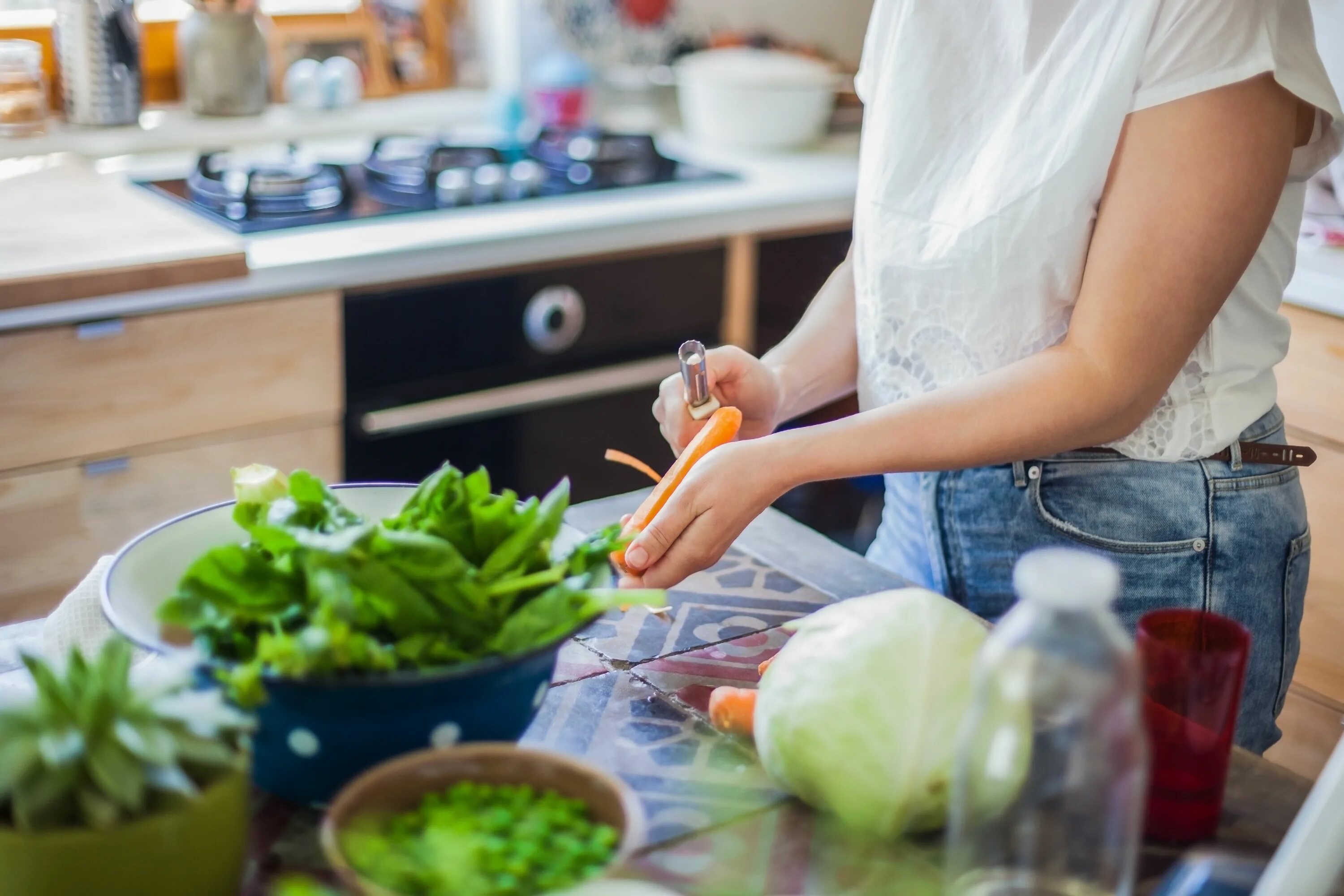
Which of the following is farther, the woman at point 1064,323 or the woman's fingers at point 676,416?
the woman's fingers at point 676,416

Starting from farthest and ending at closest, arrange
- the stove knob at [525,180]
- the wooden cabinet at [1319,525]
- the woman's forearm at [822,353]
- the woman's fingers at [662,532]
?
the stove knob at [525,180] < the wooden cabinet at [1319,525] < the woman's forearm at [822,353] < the woman's fingers at [662,532]

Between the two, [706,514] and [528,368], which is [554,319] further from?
[706,514]

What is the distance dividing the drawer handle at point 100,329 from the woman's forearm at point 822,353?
84 centimetres

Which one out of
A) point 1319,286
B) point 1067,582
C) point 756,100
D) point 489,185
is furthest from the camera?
point 756,100

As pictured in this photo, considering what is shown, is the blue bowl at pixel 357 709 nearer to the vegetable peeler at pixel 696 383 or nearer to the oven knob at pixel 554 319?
the vegetable peeler at pixel 696 383

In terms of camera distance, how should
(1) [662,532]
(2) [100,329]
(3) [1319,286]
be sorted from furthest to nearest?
(3) [1319,286] < (2) [100,329] < (1) [662,532]

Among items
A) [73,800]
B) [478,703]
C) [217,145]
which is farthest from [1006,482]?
[217,145]

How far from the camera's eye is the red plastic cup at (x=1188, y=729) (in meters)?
0.77

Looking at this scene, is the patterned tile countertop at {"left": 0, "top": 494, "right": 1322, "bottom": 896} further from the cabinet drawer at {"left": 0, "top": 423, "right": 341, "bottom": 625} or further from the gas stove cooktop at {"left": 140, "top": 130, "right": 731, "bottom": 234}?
the gas stove cooktop at {"left": 140, "top": 130, "right": 731, "bottom": 234}

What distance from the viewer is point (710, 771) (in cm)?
83

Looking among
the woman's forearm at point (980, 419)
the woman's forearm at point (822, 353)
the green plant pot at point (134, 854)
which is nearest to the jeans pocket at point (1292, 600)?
the woman's forearm at point (980, 419)

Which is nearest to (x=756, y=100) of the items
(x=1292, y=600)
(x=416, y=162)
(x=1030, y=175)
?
(x=416, y=162)

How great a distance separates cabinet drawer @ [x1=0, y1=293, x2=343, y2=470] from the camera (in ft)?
5.51

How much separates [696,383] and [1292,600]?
0.57 metres
